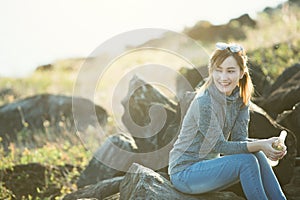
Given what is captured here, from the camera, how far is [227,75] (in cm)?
465

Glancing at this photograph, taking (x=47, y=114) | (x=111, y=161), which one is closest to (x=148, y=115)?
(x=111, y=161)

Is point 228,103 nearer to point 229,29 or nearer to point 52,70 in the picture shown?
Result: point 52,70

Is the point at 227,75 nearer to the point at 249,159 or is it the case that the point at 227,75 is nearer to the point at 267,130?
the point at 249,159

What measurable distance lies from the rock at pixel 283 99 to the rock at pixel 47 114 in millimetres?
4086

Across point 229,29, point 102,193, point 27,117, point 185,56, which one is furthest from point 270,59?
point 229,29

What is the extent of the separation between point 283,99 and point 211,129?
309 centimetres

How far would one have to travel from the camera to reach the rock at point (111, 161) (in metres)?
6.71

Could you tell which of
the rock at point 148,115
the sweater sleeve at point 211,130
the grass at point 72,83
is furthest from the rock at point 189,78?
the sweater sleeve at point 211,130

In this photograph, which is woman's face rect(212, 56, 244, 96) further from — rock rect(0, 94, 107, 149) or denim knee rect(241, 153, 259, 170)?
rock rect(0, 94, 107, 149)

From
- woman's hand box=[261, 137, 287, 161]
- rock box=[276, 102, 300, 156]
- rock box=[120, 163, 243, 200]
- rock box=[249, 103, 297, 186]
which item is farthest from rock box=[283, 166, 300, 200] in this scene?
woman's hand box=[261, 137, 287, 161]

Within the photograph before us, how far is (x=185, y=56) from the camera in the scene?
15297mm

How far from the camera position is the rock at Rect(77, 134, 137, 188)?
22.0 ft

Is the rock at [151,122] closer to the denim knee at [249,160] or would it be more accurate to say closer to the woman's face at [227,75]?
the woman's face at [227,75]

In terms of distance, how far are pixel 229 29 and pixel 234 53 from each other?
57.7ft
